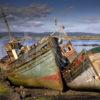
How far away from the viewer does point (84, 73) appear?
21.3 meters

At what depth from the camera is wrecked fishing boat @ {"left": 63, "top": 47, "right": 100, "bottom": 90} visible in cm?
2103

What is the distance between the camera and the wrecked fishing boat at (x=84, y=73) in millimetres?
21031

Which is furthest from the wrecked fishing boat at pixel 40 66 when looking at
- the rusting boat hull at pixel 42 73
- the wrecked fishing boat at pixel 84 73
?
the wrecked fishing boat at pixel 84 73

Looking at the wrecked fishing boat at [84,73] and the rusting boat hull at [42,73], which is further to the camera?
the rusting boat hull at [42,73]

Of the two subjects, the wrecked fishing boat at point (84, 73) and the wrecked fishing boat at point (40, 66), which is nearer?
the wrecked fishing boat at point (84, 73)

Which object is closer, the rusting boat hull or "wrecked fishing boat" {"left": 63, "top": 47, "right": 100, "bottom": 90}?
"wrecked fishing boat" {"left": 63, "top": 47, "right": 100, "bottom": 90}

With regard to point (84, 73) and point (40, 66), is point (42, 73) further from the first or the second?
point (84, 73)

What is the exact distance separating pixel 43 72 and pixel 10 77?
3.87 meters

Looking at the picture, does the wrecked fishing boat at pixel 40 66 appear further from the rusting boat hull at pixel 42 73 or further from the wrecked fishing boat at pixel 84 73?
the wrecked fishing boat at pixel 84 73

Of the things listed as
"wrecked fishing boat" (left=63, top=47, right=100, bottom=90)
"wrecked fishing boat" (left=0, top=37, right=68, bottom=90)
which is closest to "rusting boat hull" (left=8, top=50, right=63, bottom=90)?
"wrecked fishing boat" (left=0, top=37, right=68, bottom=90)

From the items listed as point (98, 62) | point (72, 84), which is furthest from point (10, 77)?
point (98, 62)

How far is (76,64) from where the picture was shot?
72.3 ft

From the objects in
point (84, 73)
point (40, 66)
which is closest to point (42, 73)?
→ point (40, 66)

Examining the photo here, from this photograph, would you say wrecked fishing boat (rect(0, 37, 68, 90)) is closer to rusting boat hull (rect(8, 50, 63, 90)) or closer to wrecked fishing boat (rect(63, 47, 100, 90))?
rusting boat hull (rect(8, 50, 63, 90))
